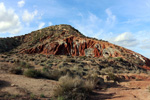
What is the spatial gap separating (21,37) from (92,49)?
2919 cm

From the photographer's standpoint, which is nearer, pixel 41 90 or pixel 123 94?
pixel 41 90

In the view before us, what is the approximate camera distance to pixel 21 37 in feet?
160

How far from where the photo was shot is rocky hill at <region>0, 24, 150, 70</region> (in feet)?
105

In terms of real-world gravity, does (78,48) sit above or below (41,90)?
above

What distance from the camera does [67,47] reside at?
38.9 meters

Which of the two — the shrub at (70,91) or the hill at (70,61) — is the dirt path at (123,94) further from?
the shrub at (70,91)

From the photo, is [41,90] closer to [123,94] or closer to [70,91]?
[70,91]

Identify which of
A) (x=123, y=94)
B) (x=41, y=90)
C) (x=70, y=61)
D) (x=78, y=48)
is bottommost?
(x=123, y=94)

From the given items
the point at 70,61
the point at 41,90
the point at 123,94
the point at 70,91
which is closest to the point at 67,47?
the point at 70,61

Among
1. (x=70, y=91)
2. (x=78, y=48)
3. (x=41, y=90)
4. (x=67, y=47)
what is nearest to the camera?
(x=70, y=91)

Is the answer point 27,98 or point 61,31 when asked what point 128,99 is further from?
point 61,31

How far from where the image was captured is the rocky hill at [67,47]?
3203 centimetres

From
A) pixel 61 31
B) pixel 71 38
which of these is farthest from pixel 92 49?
pixel 61 31

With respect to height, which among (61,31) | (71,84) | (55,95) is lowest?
(55,95)
